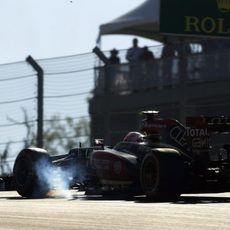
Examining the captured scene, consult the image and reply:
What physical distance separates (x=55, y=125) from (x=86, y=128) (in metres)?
0.75

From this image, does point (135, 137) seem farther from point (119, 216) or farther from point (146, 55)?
point (146, 55)

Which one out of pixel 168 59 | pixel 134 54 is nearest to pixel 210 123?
pixel 168 59

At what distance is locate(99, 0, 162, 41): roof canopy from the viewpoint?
2997cm

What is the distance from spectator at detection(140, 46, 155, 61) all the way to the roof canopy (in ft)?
28.4

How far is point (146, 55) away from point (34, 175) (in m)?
6.90

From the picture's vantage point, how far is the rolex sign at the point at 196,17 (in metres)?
20.0

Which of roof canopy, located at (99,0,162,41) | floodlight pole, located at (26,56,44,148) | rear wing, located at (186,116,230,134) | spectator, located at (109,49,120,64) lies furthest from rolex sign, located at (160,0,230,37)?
roof canopy, located at (99,0,162,41)

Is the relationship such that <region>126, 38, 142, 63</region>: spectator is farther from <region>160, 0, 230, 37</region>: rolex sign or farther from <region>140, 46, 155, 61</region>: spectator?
<region>160, 0, 230, 37</region>: rolex sign

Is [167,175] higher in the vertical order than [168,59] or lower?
lower

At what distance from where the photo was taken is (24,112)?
68.4 ft

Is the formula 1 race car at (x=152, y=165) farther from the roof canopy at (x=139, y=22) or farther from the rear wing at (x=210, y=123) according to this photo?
the roof canopy at (x=139, y=22)

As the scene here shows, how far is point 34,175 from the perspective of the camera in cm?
1482

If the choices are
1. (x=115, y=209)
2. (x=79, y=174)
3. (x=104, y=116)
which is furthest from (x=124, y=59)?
(x=115, y=209)

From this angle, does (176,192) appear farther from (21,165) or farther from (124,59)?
(124,59)
